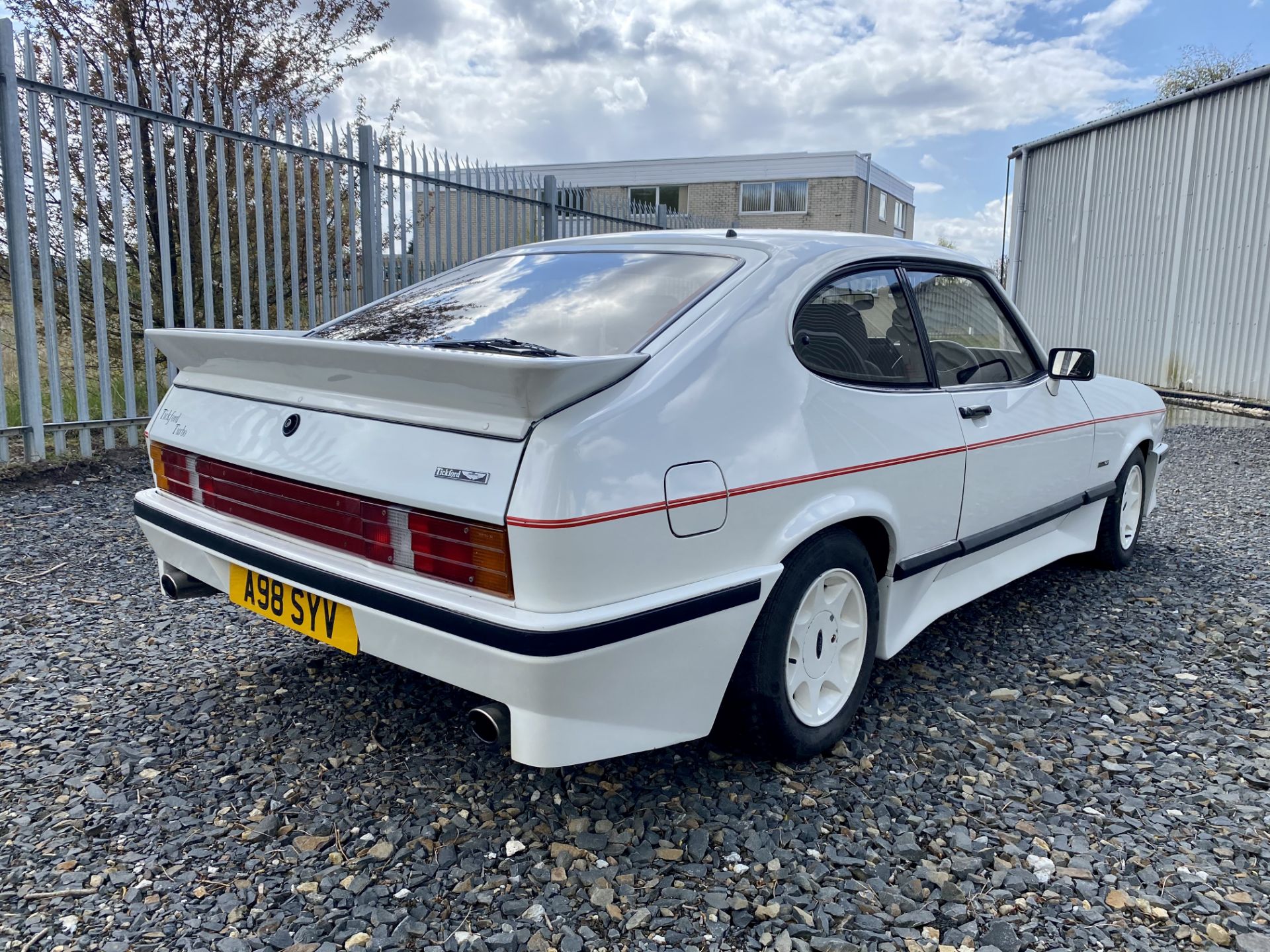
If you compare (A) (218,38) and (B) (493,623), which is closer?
(B) (493,623)

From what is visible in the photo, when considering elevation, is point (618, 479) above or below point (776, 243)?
below

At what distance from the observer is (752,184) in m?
29.9

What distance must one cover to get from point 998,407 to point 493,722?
7.48 ft

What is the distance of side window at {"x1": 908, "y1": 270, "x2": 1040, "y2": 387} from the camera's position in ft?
10.8

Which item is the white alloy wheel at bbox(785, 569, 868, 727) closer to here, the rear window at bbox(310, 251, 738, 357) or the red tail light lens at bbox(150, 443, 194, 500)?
the rear window at bbox(310, 251, 738, 357)

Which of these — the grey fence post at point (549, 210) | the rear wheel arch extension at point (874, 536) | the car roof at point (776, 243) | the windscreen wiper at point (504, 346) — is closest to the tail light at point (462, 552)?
the windscreen wiper at point (504, 346)

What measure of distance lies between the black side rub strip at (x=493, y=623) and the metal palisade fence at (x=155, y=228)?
12.9 ft

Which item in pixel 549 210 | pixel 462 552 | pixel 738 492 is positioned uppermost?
pixel 549 210

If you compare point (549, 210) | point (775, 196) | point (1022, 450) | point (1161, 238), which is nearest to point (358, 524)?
point (1022, 450)

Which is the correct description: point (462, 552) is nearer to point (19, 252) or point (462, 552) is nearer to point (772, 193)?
point (19, 252)

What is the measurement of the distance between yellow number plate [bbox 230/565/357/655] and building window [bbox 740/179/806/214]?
2905 cm

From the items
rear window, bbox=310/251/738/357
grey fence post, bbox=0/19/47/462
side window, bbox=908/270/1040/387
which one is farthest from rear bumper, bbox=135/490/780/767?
grey fence post, bbox=0/19/47/462

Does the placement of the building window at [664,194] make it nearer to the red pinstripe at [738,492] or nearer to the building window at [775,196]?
the building window at [775,196]

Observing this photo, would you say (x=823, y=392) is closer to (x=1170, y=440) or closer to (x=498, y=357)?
(x=498, y=357)
